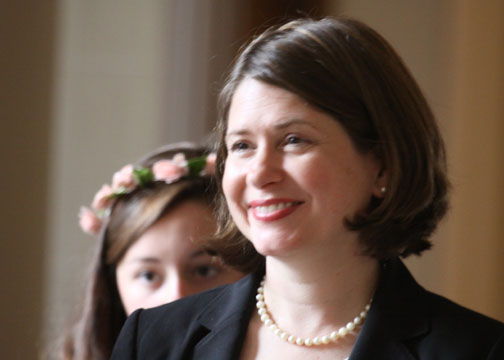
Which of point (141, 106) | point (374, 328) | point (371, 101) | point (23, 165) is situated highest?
point (371, 101)

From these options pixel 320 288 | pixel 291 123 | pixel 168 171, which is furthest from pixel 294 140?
pixel 168 171

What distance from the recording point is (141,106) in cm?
362

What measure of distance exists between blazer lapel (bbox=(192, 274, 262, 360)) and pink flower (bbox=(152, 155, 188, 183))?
0.71m

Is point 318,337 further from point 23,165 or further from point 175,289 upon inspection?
point 23,165

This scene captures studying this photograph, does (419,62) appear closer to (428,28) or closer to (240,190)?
(428,28)

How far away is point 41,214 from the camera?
3439 millimetres

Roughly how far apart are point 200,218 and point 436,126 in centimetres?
88

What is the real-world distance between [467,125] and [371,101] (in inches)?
71.6

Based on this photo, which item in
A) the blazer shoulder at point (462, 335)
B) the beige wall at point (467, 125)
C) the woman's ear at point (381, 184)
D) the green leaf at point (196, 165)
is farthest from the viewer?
the beige wall at point (467, 125)

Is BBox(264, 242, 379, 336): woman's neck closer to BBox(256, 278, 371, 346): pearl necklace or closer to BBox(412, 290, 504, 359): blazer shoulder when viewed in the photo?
BBox(256, 278, 371, 346): pearl necklace

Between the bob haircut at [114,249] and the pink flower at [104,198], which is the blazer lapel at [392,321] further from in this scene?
the pink flower at [104,198]

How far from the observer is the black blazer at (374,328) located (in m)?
1.40

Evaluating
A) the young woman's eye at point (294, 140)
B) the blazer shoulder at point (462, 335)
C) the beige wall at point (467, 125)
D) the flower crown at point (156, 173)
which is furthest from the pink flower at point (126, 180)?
the beige wall at point (467, 125)

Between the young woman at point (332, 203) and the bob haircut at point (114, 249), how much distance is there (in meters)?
0.69
